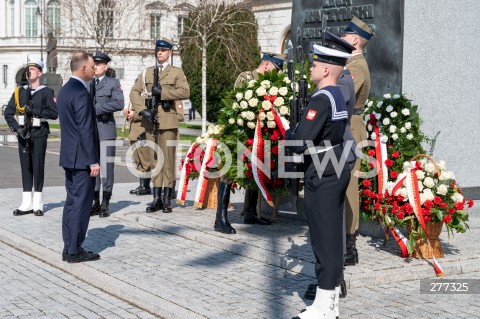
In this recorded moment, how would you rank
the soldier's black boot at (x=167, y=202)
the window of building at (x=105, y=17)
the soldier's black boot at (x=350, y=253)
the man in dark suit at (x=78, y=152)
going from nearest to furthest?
the soldier's black boot at (x=350, y=253) < the man in dark suit at (x=78, y=152) < the soldier's black boot at (x=167, y=202) < the window of building at (x=105, y=17)

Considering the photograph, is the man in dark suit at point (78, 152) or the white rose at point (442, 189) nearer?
the white rose at point (442, 189)

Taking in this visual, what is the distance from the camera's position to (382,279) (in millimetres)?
7105

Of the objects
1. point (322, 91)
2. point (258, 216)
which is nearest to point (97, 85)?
point (258, 216)

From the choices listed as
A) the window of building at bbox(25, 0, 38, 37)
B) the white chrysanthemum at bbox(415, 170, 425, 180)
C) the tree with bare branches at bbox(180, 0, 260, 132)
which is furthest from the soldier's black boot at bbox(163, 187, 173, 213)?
the window of building at bbox(25, 0, 38, 37)

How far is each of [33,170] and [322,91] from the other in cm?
651

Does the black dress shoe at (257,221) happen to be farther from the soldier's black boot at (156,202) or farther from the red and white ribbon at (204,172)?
the soldier's black boot at (156,202)

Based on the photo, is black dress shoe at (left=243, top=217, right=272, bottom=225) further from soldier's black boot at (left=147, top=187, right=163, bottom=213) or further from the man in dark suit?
the man in dark suit

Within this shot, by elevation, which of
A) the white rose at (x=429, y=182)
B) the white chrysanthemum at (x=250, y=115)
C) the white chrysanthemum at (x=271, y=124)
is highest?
the white chrysanthemum at (x=250, y=115)

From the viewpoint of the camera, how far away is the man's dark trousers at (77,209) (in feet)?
26.2

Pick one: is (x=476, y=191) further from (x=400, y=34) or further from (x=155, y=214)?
(x=155, y=214)

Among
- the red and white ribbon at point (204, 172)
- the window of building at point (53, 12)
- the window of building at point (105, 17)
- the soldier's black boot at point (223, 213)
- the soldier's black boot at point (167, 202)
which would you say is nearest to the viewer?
the soldier's black boot at point (223, 213)

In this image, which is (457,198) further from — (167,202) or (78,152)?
(167,202)

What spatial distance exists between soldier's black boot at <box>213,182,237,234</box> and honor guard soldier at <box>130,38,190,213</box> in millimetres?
1748

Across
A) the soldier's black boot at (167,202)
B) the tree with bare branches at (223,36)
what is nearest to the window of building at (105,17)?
the tree with bare branches at (223,36)
